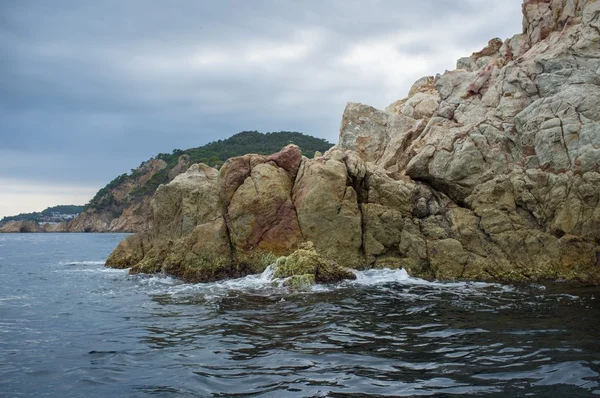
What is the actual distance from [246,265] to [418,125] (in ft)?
44.0

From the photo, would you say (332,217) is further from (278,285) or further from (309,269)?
(278,285)

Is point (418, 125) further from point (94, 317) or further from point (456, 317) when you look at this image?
point (94, 317)

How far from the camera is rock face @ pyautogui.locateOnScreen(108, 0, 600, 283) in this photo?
760 inches

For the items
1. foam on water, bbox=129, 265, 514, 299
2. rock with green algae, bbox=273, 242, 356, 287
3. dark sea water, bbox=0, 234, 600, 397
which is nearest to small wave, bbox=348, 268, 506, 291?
foam on water, bbox=129, 265, 514, 299

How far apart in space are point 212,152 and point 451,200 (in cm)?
10932

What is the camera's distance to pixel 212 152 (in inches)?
4990

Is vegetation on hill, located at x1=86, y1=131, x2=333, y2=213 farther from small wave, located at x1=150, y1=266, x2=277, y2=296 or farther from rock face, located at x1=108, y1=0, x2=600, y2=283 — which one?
small wave, located at x1=150, y1=266, x2=277, y2=296

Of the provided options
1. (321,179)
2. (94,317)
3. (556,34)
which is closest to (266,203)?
(321,179)

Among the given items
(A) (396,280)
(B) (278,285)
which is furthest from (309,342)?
(A) (396,280)

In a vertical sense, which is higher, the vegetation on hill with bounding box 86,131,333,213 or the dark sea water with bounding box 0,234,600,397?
the vegetation on hill with bounding box 86,131,333,213

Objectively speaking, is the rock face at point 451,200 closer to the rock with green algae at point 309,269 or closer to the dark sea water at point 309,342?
the rock with green algae at point 309,269

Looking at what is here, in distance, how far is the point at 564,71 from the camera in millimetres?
22656

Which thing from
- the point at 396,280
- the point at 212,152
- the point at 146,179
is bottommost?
the point at 396,280

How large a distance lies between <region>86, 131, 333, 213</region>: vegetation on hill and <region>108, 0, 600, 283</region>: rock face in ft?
288
